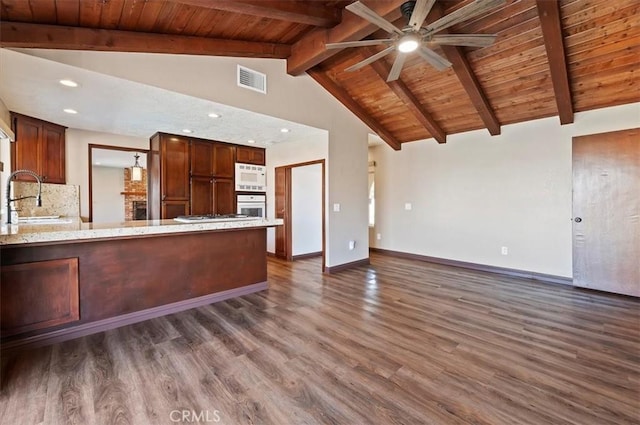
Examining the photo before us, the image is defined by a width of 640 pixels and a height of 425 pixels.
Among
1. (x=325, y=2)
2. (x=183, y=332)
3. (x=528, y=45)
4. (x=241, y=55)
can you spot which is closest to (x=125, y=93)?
(x=241, y=55)

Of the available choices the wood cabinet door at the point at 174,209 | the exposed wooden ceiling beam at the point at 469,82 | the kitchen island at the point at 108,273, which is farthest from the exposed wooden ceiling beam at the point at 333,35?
the wood cabinet door at the point at 174,209

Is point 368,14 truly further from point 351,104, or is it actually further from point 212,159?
point 212,159

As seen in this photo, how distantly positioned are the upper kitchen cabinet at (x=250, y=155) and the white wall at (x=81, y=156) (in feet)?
6.95

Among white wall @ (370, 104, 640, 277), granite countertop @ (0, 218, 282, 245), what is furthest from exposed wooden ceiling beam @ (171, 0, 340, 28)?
white wall @ (370, 104, 640, 277)

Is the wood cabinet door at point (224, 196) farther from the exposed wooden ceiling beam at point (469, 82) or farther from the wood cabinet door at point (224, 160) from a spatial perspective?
the exposed wooden ceiling beam at point (469, 82)

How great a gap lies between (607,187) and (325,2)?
13.9 feet

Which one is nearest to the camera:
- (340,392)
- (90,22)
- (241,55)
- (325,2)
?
(340,392)

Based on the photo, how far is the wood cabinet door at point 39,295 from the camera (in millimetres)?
2236

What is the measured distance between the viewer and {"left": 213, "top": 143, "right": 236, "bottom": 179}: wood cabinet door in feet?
17.4

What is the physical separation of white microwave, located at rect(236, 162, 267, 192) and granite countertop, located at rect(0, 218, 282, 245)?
2348 mm

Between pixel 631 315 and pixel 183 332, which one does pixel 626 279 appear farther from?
pixel 183 332

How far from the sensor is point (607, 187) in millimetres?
3697

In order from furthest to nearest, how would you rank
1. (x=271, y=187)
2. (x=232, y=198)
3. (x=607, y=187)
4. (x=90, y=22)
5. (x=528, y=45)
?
1. (x=271, y=187)
2. (x=232, y=198)
3. (x=607, y=187)
4. (x=528, y=45)
5. (x=90, y=22)

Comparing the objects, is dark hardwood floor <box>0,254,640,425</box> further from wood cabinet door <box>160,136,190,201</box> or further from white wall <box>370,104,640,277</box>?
wood cabinet door <box>160,136,190,201</box>
